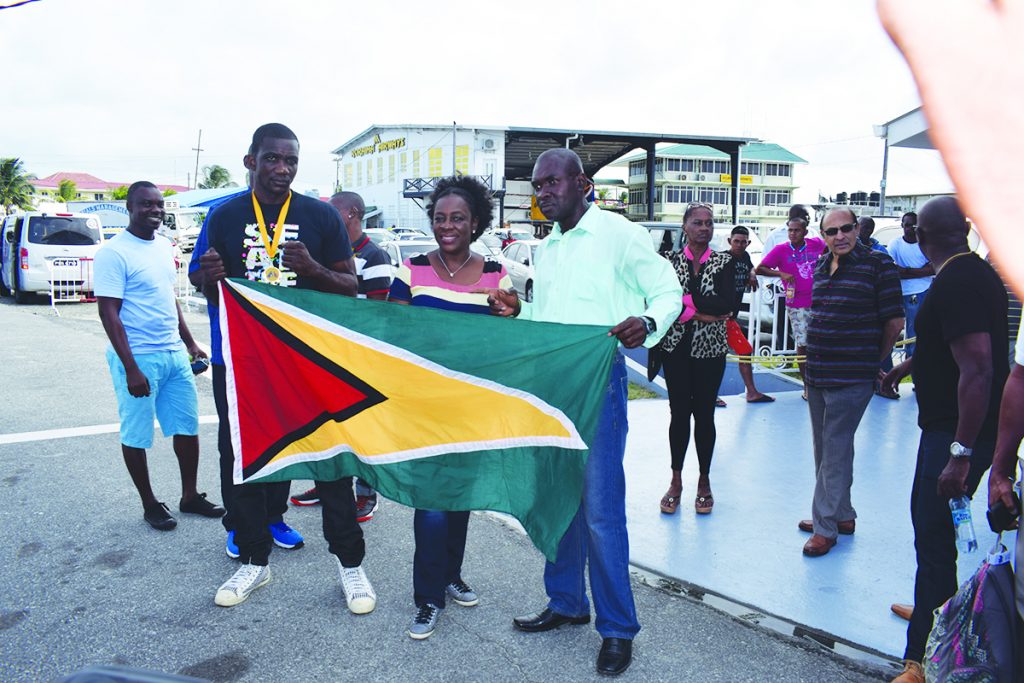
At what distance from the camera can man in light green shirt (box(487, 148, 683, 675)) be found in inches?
130

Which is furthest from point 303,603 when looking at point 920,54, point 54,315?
point 54,315

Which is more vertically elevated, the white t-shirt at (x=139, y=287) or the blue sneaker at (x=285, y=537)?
the white t-shirt at (x=139, y=287)

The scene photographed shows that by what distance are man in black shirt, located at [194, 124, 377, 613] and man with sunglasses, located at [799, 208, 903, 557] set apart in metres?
2.62

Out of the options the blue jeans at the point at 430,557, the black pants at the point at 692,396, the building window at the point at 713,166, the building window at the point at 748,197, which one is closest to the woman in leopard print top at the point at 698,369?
the black pants at the point at 692,396

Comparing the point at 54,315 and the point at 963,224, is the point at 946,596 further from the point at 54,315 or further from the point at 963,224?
the point at 54,315

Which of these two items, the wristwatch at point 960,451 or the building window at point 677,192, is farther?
the building window at point 677,192

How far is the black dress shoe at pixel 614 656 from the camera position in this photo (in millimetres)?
3211

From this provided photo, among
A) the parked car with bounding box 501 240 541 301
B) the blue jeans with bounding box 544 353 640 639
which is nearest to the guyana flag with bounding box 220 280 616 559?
the blue jeans with bounding box 544 353 640 639

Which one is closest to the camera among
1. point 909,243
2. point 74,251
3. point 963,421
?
point 963,421

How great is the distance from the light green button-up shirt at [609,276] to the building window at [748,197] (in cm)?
7944

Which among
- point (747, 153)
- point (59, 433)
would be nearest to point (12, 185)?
point (747, 153)

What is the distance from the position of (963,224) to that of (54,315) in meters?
16.8

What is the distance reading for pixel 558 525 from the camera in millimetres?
3277

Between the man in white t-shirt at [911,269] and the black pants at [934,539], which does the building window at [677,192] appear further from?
the black pants at [934,539]
